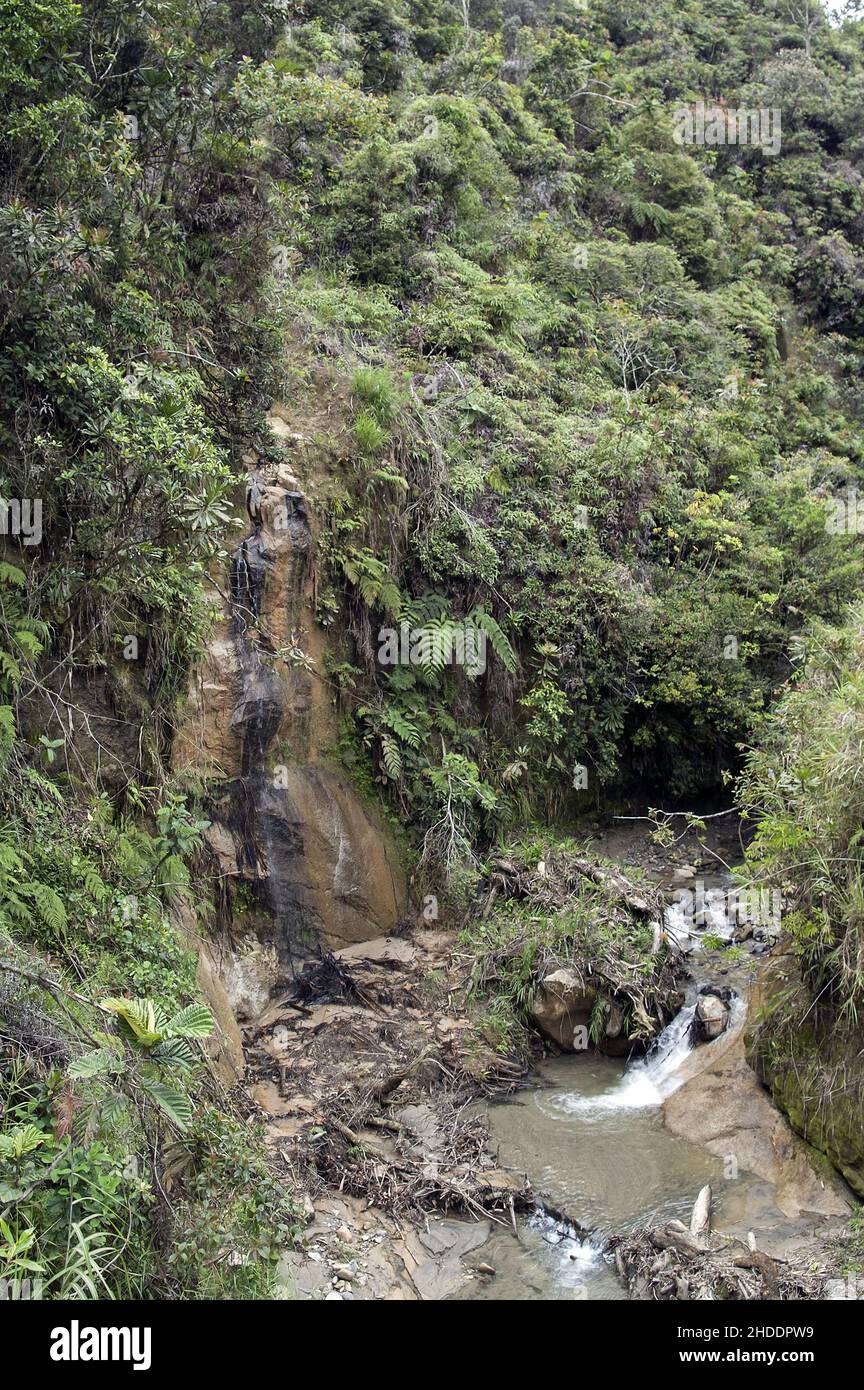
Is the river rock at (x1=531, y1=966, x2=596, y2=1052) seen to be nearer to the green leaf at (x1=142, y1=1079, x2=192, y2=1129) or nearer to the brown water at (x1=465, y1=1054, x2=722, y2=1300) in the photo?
the brown water at (x1=465, y1=1054, x2=722, y2=1300)

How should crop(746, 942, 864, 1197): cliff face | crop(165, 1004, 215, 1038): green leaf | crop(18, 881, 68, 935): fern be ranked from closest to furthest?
crop(165, 1004, 215, 1038): green leaf → crop(18, 881, 68, 935): fern → crop(746, 942, 864, 1197): cliff face

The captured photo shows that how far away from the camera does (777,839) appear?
282 inches

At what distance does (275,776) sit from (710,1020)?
4532 mm

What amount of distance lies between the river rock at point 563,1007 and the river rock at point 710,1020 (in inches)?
37.6

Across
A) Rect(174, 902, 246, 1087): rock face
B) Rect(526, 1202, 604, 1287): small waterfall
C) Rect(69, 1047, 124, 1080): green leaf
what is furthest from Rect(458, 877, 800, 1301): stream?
Rect(69, 1047, 124, 1080): green leaf

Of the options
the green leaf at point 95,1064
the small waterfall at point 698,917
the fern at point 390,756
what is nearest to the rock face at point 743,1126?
the small waterfall at point 698,917

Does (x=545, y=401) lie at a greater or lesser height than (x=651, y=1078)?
greater

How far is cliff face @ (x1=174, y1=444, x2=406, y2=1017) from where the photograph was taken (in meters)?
8.39

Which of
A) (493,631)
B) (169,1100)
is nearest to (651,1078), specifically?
(169,1100)

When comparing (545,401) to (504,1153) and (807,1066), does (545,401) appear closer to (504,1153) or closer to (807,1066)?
(807,1066)

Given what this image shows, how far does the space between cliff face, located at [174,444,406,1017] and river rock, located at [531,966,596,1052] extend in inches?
71.6

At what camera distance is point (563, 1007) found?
344 inches

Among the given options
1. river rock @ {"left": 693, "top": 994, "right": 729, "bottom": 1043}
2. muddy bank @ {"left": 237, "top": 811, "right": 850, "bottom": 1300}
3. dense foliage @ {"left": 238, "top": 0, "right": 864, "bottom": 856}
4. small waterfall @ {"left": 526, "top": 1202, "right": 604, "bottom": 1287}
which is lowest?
small waterfall @ {"left": 526, "top": 1202, "right": 604, "bottom": 1287}

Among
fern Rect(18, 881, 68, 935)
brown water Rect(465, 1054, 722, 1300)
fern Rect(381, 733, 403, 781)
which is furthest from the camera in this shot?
fern Rect(381, 733, 403, 781)
